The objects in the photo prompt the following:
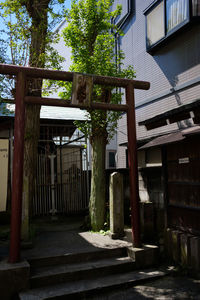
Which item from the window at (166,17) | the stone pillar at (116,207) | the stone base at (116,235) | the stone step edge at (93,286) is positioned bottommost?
the stone step edge at (93,286)

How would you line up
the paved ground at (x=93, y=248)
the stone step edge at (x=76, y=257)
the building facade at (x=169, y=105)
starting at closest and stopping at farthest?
the paved ground at (x=93, y=248), the stone step edge at (x=76, y=257), the building facade at (x=169, y=105)

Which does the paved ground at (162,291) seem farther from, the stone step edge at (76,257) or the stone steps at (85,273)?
the stone step edge at (76,257)

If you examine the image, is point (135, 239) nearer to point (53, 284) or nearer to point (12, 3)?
point (53, 284)

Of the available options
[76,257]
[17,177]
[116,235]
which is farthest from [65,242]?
[17,177]

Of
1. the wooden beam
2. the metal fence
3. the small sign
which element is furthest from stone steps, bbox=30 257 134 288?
the metal fence

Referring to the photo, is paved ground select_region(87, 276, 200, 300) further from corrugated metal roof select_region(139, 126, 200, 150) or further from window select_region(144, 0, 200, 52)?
window select_region(144, 0, 200, 52)

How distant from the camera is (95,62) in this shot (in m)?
9.21

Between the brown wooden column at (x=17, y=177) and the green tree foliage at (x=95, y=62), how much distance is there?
304cm

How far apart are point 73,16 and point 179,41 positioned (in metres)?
4.10

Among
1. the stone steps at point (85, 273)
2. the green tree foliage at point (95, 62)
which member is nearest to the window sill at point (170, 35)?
the green tree foliage at point (95, 62)

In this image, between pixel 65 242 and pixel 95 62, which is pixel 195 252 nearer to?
pixel 65 242

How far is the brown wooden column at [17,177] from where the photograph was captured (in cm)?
622

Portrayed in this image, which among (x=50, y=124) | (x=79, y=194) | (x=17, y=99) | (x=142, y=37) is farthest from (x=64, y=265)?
(x=142, y=37)

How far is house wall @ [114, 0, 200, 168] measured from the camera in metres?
9.88
